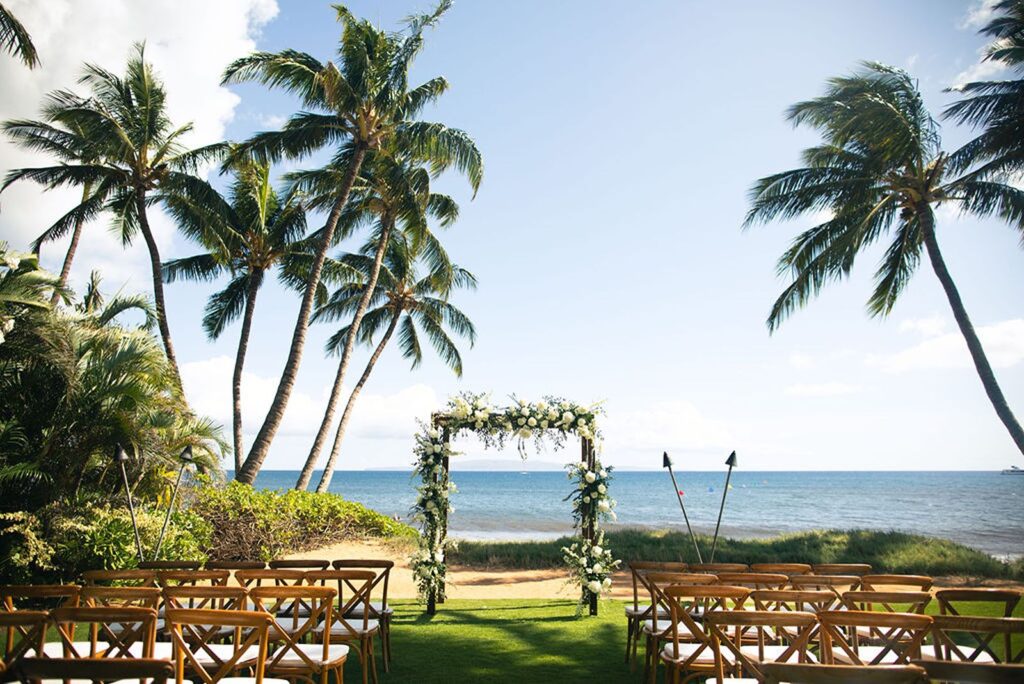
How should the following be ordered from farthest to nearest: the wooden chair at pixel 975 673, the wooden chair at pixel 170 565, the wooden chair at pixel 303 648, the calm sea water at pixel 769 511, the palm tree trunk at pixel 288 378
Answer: the calm sea water at pixel 769 511, the palm tree trunk at pixel 288 378, the wooden chair at pixel 170 565, the wooden chair at pixel 303 648, the wooden chair at pixel 975 673

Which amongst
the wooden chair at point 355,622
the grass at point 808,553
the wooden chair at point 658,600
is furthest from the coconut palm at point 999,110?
the wooden chair at point 355,622

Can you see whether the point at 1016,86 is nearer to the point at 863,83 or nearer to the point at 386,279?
the point at 863,83

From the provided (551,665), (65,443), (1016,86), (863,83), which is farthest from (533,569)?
(1016,86)

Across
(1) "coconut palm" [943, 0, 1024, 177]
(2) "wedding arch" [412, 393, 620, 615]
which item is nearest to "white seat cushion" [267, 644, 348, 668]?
(2) "wedding arch" [412, 393, 620, 615]

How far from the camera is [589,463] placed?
8508 millimetres

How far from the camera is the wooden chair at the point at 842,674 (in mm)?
2424

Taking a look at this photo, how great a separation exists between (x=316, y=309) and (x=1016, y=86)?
1694 cm

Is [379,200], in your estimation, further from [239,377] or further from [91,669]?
[91,669]

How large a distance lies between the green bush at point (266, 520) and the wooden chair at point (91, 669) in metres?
8.82

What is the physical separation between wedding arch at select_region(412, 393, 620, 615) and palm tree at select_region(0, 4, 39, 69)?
6.61 meters

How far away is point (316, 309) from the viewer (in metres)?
19.5

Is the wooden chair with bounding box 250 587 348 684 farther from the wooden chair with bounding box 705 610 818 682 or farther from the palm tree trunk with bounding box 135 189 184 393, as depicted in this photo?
the palm tree trunk with bounding box 135 189 184 393

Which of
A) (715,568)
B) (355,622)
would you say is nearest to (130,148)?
(355,622)

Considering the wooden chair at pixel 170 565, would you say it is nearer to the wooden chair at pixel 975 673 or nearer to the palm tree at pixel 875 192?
the wooden chair at pixel 975 673
